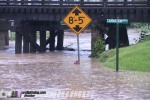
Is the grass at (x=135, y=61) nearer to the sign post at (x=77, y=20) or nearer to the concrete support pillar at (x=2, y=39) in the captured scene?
the sign post at (x=77, y=20)

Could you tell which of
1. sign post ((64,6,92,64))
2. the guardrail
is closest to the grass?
sign post ((64,6,92,64))

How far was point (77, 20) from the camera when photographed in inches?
826

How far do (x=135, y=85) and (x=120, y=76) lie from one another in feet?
7.52

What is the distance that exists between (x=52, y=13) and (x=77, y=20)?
1546 centimetres

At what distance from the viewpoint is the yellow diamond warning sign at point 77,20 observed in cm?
2081

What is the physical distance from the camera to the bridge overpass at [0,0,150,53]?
34.8 metres

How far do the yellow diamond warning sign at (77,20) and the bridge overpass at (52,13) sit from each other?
12.7m

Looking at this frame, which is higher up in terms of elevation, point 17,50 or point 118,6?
point 118,6

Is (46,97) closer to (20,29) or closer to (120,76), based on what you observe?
(120,76)

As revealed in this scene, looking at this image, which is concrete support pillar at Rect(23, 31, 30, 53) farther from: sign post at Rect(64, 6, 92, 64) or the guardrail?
sign post at Rect(64, 6, 92, 64)

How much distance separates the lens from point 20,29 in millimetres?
36156

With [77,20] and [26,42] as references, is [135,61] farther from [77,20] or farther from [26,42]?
[26,42]

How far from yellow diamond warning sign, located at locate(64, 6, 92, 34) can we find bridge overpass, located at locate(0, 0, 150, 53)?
41.6 feet

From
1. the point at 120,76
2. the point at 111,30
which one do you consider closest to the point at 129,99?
the point at 120,76
